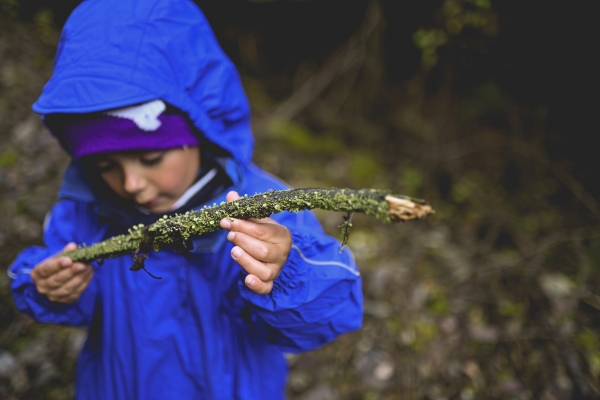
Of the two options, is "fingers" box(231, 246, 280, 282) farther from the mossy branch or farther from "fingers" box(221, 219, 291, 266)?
→ the mossy branch

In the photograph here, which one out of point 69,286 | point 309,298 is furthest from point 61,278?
point 309,298

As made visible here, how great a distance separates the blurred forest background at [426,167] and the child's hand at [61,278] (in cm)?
167

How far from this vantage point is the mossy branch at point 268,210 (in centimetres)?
115

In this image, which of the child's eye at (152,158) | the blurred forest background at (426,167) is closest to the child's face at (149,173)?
the child's eye at (152,158)

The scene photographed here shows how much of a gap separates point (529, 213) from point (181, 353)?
4121 mm

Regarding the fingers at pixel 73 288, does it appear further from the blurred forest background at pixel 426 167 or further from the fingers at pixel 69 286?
the blurred forest background at pixel 426 167

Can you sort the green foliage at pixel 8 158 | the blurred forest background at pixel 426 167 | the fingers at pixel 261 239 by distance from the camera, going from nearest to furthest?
the fingers at pixel 261 239
the blurred forest background at pixel 426 167
the green foliage at pixel 8 158

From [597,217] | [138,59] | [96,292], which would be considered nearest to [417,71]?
[597,217]

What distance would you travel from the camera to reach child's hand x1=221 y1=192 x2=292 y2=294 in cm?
132

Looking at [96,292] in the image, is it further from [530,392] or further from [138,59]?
[530,392]

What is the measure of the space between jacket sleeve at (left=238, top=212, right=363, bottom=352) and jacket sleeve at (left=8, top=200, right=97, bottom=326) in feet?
3.49

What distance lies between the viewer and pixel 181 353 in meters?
2.01

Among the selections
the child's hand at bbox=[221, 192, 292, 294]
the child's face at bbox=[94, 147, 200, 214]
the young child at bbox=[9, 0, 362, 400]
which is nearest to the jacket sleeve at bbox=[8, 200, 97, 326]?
the young child at bbox=[9, 0, 362, 400]

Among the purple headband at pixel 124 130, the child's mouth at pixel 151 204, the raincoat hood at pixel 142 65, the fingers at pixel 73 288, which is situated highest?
the raincoat hood at pixel 142 65
